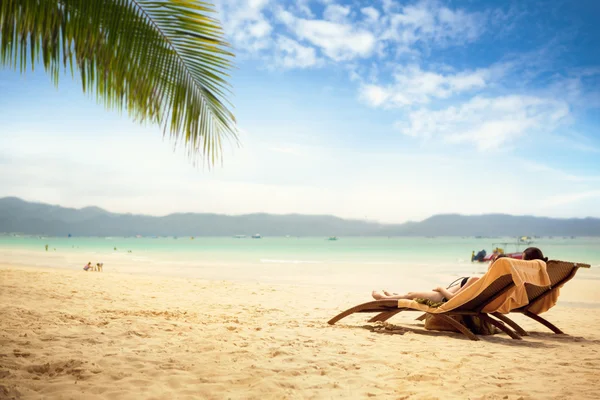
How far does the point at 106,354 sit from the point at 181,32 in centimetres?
304

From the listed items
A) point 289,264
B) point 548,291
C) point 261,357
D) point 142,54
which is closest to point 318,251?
point 289,264

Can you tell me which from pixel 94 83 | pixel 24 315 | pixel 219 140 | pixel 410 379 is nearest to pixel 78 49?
pixel 94 83

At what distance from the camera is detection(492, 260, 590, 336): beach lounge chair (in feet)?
18.9

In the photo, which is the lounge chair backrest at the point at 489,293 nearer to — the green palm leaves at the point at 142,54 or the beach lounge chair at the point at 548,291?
the beach lounge chair at the point at 548,291

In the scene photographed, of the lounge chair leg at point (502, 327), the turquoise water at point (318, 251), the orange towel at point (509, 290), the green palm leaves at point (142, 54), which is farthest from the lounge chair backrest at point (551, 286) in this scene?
the turquoise water at point (318, 251)

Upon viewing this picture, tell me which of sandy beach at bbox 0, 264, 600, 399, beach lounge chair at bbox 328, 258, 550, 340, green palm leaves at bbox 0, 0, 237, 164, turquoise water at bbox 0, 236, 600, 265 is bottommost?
turquoise water at bbox 0, 236, 600, 265

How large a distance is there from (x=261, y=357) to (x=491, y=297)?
10.4 ft

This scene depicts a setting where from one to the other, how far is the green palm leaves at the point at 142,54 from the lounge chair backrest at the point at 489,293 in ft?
12.9

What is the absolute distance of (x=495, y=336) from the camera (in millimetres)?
5977

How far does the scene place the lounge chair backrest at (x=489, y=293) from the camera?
17.8 feet

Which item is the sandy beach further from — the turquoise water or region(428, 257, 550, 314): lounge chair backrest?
the turquoise water

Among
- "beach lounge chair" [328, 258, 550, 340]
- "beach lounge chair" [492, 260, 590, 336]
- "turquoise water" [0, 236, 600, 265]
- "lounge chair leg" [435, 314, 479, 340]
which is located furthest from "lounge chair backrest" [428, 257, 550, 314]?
"turquoise water" [0, 236, 600, 265]

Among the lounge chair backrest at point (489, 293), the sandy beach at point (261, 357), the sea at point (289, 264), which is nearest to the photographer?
the sandy beach at point (261, 357)

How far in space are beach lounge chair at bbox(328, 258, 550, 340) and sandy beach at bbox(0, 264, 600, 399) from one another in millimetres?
304
